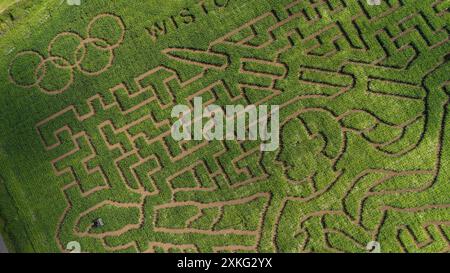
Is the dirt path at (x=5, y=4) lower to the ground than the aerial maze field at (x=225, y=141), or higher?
higher

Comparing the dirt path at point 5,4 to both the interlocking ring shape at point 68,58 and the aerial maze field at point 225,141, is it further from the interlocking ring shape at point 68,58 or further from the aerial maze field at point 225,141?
the interlocking ring shape at point 68,58

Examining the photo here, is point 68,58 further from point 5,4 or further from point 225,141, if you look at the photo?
point 225,141

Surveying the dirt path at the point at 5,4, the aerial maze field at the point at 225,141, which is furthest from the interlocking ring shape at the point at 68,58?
the dirt path at the point at 5,4

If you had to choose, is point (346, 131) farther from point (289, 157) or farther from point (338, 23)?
point (338, 23)

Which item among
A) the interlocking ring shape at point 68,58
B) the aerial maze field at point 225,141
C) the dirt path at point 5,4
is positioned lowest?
the aerial maze field at point 225,141

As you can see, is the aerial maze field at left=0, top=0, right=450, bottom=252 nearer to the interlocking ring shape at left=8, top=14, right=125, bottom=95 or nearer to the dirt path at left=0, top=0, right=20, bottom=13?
the interlocking ring shape at left=8, top=14, right=125, bottom=95

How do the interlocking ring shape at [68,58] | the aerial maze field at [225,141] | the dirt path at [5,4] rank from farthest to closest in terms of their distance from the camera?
the dirt path at [5,4], the interlocking ring shape at [68,58], the aerial maze field at [225,141]

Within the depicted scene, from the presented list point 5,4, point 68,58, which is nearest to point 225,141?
point 68,58

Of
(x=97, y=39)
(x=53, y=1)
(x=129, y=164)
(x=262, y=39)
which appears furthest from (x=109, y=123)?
(x=262, y=39)
